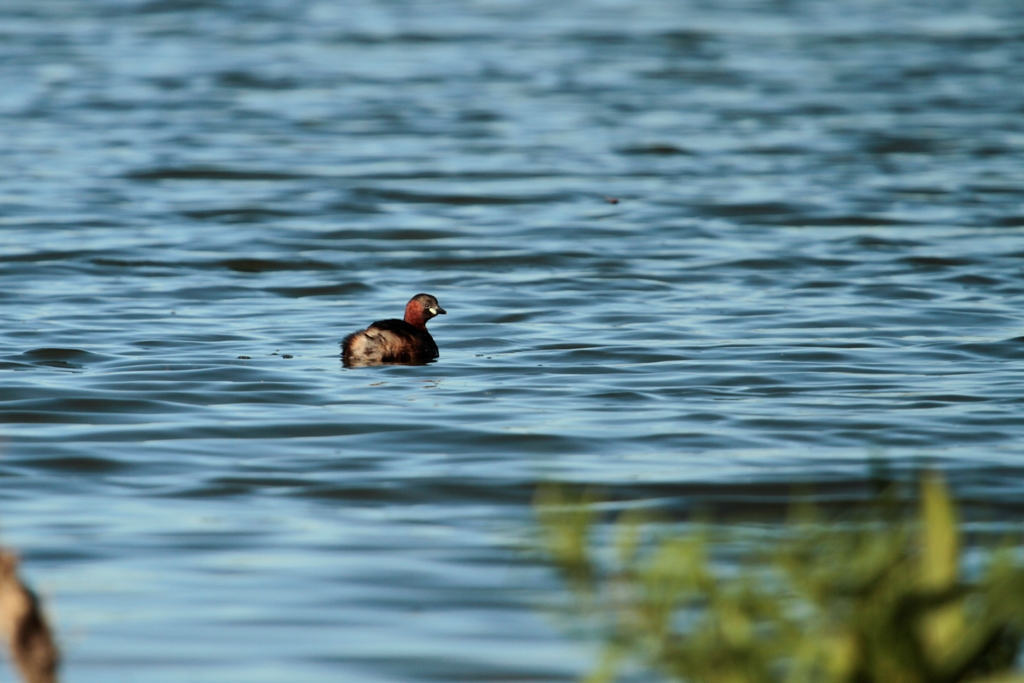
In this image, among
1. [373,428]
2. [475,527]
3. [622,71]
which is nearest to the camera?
[475,527]

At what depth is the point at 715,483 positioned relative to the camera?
7.23 m

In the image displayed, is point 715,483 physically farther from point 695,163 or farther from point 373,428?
point 695,163

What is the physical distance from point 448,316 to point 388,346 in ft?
7.11

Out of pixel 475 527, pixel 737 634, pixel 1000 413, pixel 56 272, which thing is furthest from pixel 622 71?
pixel 737 634

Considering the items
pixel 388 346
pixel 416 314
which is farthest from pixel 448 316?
pixel 388 346

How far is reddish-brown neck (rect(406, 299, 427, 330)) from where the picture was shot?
1045cm

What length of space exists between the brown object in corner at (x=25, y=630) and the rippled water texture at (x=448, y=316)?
174cm

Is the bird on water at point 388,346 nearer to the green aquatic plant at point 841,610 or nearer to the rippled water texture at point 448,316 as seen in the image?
the rippled water texture at point 448,316

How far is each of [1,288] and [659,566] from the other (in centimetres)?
1038

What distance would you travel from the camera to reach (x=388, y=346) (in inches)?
385

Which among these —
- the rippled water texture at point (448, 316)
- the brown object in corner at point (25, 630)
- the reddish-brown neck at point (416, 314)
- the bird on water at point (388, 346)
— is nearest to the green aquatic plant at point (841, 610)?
the rippled water texture at point (448, 316)

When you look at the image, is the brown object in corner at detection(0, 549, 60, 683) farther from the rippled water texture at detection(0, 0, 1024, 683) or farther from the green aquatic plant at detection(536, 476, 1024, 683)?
the rippled water texture at detection(0, 0, 1024, 683)

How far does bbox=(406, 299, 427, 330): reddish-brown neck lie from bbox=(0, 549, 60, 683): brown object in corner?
7.24 m

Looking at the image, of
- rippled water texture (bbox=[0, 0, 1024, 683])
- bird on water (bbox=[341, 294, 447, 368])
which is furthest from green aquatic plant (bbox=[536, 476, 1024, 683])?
bird on water (bbox=[341, 294, 447, 368])
